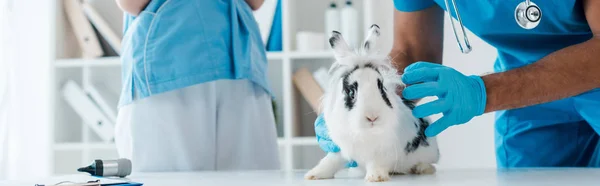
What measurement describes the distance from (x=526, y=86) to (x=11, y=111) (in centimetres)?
246

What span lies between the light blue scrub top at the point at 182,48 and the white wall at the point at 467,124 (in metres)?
1.25

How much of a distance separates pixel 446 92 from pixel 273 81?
1997 millimetres

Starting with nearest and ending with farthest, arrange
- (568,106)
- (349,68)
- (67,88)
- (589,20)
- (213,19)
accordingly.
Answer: (349,68) < (589,20) < (568,106) < (213,19) < (67,88)

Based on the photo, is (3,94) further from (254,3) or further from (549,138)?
(549,138)

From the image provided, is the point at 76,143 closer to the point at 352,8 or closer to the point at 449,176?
the point at 352,8

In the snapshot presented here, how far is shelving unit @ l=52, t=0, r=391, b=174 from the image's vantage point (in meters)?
2.82

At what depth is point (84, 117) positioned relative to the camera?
9.92 feet

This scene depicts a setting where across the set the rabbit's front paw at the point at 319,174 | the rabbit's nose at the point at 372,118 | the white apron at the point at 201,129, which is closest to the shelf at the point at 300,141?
the white apron at the point at 201,129

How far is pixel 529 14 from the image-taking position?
3.67ft

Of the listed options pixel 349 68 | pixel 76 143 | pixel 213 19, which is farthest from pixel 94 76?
pixel 349 68

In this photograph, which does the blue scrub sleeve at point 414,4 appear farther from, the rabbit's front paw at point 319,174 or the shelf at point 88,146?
the shelf at point 88,146

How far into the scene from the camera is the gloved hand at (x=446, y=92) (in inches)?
41.4

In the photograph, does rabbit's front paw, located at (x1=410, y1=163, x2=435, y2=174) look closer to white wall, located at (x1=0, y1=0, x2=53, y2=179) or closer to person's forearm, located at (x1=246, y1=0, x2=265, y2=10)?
person's forearm, located at (x1=246, y1=0, x2=265, y2=10)

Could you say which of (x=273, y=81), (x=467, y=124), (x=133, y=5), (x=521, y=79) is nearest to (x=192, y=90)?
(x=133, y=5)
